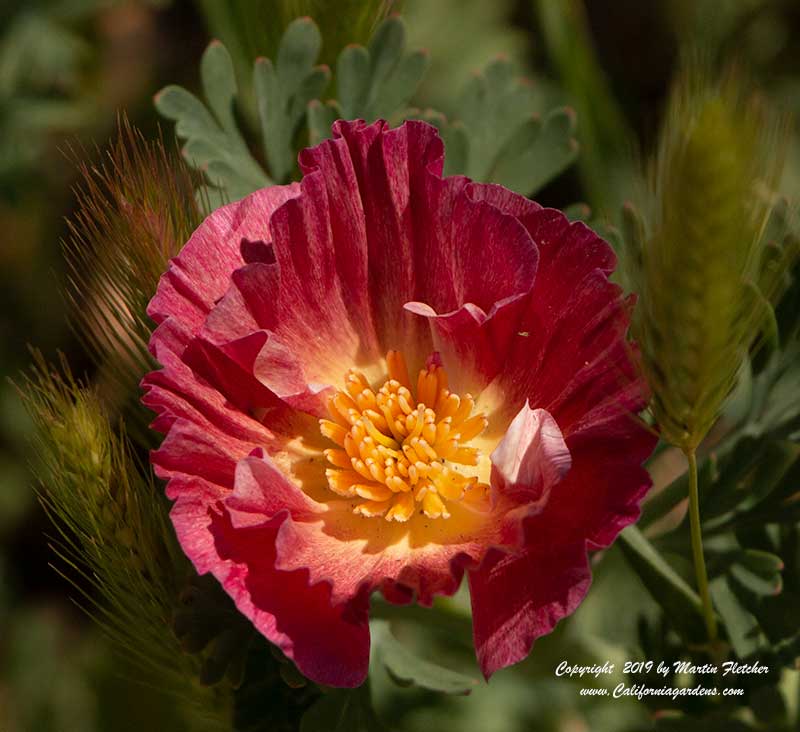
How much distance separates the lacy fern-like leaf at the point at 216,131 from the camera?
1.59 metres

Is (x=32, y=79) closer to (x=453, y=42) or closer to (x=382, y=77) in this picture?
(x=453, y=42)

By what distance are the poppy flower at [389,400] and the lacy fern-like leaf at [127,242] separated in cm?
6

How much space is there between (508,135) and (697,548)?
783mm

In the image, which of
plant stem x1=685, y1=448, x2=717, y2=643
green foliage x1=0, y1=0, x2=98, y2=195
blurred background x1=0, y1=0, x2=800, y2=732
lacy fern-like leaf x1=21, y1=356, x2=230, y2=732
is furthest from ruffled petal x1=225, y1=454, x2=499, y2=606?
green foliage x1=0, y1=0, x2=98, y2=195

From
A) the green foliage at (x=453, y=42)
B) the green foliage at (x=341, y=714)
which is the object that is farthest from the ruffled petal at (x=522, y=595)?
the green foliage at (x=453, y=42)

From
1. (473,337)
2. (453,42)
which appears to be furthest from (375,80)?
(453,42)

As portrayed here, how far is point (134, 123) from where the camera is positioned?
278 cm

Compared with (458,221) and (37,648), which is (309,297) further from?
(37,648)

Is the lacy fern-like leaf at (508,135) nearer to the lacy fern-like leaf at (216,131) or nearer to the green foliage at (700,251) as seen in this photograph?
the lacy fern-like leaf at (216,131)

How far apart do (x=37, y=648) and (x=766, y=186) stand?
86.0 inches

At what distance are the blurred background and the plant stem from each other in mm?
751

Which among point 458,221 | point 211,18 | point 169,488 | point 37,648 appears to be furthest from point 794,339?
point 37,648

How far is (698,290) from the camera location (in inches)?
40.0

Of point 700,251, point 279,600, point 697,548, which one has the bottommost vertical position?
point 697,548
